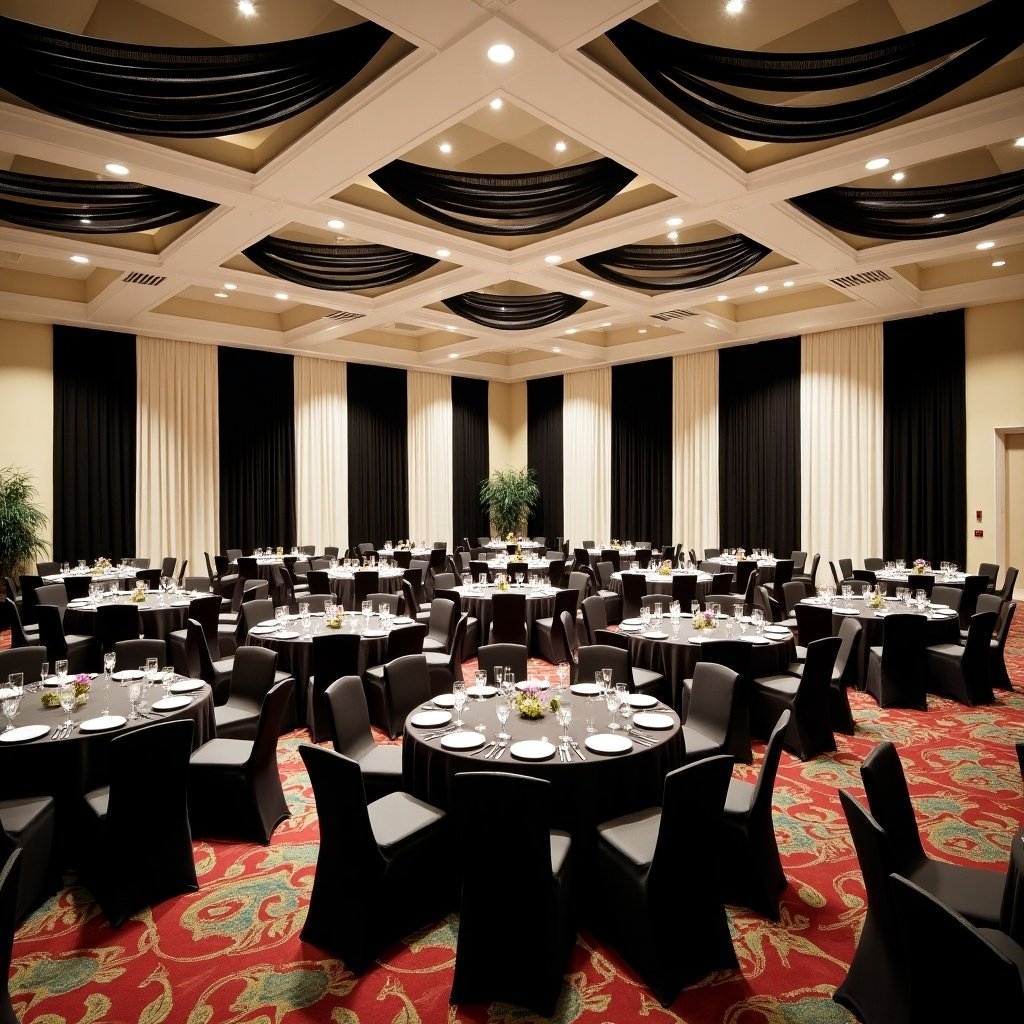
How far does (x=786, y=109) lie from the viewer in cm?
486

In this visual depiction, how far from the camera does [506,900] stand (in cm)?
257

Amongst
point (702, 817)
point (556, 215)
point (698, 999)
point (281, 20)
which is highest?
point (281, 20)

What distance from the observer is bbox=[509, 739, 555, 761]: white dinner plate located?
10.2ft

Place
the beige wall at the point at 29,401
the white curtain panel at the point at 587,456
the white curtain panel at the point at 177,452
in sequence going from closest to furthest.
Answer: the beige wall at the point at 29,401 < the white curtain panel at the point at 177,452 < the white curtain panel at the point at 587,456

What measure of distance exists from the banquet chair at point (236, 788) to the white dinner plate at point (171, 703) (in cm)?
29

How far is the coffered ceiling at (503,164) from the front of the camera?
4.86 meters

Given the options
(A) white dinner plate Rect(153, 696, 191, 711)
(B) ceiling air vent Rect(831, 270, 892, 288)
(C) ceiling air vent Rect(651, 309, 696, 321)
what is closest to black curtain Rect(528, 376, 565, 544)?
(C) ceiling air vent Rect(651, 309, 696, 321)

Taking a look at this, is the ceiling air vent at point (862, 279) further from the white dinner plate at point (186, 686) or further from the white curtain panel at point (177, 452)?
the white curtain panel at point (177, 452)

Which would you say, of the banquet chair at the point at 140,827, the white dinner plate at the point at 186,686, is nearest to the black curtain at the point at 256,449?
the white dinner plate at the point at 186,686

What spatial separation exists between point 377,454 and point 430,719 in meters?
12.3

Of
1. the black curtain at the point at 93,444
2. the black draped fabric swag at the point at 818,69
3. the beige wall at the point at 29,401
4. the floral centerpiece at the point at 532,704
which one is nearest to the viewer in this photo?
the floral centerpiece at the point at 532,704

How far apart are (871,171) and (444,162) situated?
4.31m

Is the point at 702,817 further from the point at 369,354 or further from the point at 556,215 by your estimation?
the point at 369,354

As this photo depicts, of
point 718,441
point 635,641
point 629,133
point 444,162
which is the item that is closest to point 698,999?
point 635,641
